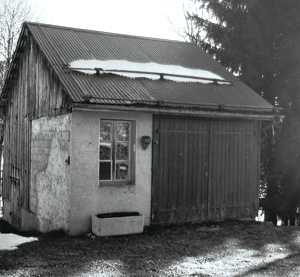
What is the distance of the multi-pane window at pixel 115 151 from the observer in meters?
9.55

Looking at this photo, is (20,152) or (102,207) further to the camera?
(20,152)

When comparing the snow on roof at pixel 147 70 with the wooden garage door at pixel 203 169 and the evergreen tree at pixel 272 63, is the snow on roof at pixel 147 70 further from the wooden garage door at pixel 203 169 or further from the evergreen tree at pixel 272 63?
the evergreen tree at pixel 272 63

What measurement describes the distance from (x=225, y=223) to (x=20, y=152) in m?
6.74

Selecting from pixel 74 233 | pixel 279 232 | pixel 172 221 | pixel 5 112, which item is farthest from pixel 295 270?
pixel 5 112

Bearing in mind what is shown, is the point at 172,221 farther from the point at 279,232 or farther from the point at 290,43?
the point at 290,43

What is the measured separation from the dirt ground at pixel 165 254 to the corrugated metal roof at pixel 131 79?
2.97m

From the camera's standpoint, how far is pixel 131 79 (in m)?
10.4

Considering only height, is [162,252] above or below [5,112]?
below

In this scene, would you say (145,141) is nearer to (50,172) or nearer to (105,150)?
(105,150)

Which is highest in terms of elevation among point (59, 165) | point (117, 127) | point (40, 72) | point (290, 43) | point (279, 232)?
point (290, 43)

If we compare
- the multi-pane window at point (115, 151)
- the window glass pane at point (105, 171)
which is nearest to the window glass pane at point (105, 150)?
the multi-pane window at point (115, 151)

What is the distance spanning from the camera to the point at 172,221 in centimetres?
1012

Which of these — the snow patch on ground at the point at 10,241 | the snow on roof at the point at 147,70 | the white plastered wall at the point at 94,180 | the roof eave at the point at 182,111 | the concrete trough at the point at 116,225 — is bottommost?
the snow patch on ground at the point at 10,241

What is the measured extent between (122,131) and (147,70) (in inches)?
88.7
